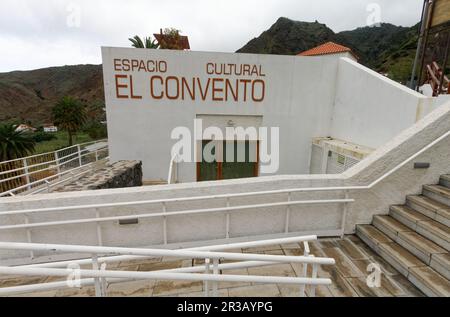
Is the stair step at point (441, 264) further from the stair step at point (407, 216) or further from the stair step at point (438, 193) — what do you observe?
the stair step at point (438, 193)

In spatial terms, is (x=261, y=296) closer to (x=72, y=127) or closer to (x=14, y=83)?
(x=72, y=127)

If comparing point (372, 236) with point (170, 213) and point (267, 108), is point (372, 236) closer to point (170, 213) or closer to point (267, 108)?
point (170, 213)

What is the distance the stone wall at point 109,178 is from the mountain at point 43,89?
232ft

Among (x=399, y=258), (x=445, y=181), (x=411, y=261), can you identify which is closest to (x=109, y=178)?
(x=399, y=258)

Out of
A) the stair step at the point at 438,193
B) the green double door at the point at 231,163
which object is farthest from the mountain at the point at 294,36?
the stair step at the point at 438,193

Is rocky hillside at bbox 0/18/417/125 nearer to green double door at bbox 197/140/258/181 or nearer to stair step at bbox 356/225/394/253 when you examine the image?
green double door at bbox 197/140/258/181

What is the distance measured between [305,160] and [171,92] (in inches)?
232

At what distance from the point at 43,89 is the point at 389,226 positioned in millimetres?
100796

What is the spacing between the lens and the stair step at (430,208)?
311cm

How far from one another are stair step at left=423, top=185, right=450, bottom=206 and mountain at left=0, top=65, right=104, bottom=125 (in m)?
76.5

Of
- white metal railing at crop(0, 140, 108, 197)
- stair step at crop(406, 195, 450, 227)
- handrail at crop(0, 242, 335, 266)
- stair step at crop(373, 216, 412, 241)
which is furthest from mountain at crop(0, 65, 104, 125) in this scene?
stair step at crop(406, 195, 450, 227)

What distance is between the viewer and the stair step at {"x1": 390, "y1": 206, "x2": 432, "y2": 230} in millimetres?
3284

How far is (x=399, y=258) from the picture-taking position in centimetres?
292

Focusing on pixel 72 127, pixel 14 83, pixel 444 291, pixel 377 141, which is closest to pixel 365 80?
pixel 377 141
